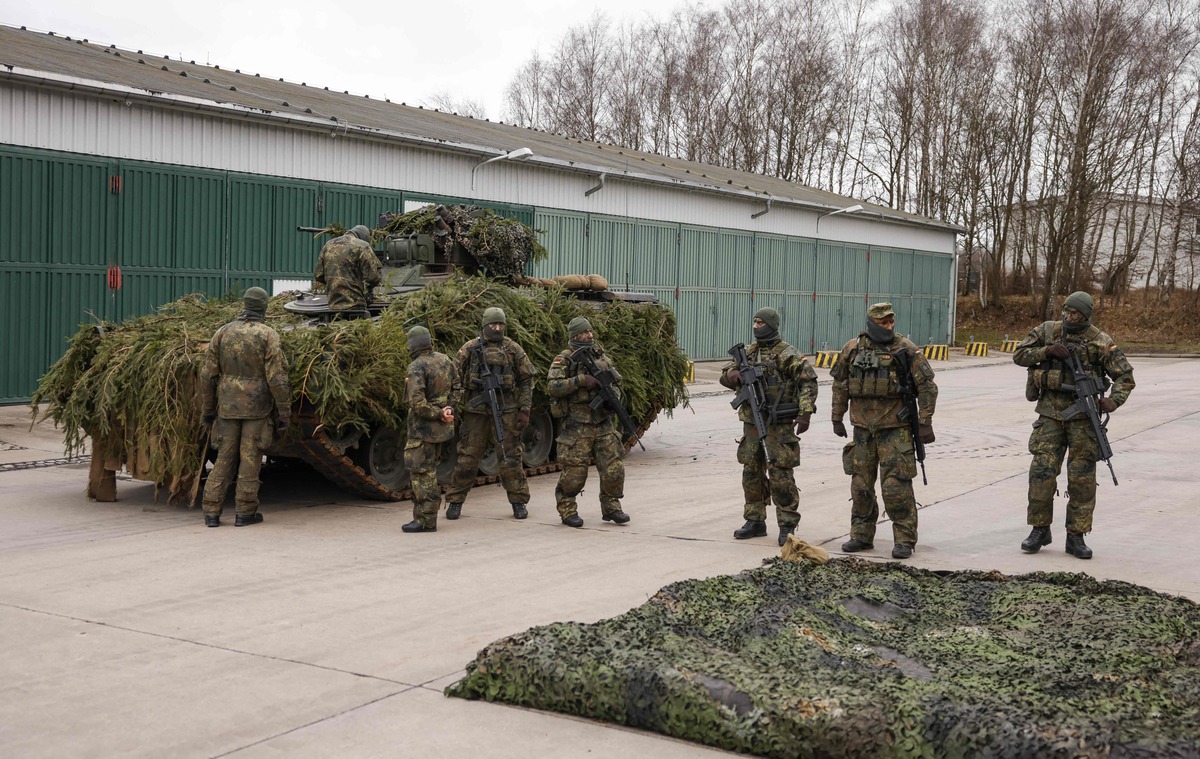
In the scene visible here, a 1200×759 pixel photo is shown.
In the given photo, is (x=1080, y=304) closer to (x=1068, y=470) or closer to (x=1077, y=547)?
(x=1068, y=470)

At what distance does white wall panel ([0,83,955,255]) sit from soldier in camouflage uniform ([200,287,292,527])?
316 inches

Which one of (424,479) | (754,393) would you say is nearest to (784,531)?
(754,393)

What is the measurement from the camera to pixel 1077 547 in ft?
29.4

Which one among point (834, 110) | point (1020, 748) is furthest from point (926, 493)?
point (834, 110)

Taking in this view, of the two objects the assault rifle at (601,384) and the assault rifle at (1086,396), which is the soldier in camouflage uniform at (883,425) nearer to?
the assault rifle at (1086,396)

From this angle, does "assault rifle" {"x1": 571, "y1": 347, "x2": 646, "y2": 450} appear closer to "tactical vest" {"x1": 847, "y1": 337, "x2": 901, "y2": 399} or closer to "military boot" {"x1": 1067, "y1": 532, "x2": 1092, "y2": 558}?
"tactical vest" {"x1": 847, "y1": 337, "x2": 901, "y2": 399}

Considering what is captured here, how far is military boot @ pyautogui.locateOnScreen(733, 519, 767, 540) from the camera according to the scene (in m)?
9.57

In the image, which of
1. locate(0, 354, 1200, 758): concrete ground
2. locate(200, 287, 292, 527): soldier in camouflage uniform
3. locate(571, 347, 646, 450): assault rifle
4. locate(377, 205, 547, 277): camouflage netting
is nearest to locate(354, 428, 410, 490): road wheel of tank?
locate(0, 354, 1200, 758): concrete ground

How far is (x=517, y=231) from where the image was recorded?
Answer: 569 inches

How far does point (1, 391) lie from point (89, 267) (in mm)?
1993

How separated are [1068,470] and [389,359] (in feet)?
18.0

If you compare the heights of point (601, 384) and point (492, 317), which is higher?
point (492, 317)

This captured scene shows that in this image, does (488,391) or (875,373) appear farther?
(488,391)

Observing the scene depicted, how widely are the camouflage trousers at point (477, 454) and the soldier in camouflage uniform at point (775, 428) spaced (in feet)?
6.27
